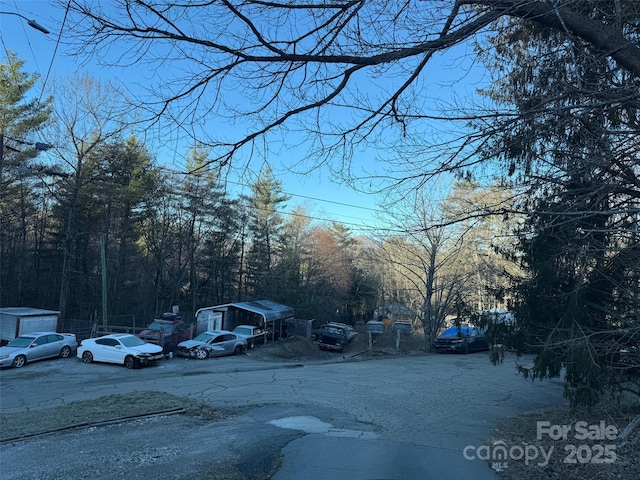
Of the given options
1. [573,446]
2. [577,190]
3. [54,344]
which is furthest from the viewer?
[54,344]

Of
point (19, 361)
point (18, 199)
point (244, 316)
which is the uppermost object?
point (18, 199)

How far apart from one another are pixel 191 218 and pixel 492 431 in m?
33.8

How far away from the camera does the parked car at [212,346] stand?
23.3 m

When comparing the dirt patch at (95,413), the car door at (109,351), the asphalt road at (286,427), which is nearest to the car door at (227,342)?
the car door at (109,351)

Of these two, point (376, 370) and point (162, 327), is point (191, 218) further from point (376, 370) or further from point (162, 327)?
point (376, 370)

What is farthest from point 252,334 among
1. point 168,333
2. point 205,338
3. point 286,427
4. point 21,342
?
point 286,427

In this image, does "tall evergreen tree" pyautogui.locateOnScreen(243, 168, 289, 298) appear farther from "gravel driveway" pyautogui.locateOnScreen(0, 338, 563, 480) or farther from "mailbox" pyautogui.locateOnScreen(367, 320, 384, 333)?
"gravel driveway" pyautogui.locateOnScreen(0, 338, 563, 480)

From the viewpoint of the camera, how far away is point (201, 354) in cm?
2320

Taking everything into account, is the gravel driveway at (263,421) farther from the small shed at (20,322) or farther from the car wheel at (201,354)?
the small shed at (20,322)

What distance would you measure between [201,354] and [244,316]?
9.60m

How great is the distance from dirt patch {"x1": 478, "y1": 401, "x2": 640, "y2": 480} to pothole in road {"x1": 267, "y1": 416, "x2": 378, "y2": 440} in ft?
6.91

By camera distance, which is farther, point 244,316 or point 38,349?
point 244,316

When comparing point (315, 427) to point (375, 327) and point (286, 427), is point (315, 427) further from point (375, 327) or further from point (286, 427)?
point (375, 327)

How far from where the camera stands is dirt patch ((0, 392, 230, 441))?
876cm
